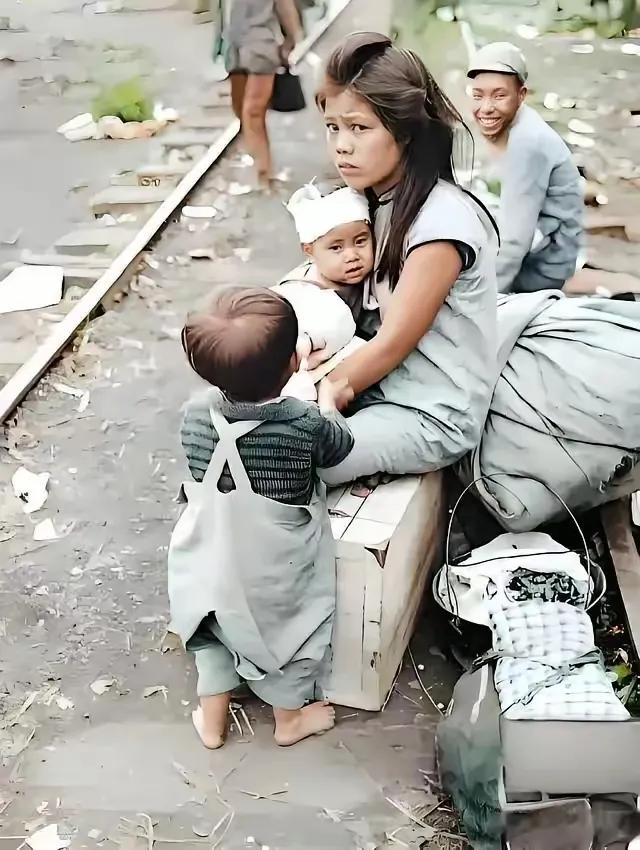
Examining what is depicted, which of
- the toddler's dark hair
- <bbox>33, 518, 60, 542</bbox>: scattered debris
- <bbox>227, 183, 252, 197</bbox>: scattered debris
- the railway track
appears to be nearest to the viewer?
the toddler's dark hair

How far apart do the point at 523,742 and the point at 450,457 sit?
1.77ft

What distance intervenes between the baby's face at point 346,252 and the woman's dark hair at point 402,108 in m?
0.05

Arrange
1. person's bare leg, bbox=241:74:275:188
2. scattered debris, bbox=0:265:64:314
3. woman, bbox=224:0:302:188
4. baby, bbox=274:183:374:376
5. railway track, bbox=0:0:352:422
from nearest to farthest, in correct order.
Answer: baby, bbox=274:183:374:376 → railway track, bbox=0:0:352:422 → woman, bbox=224:0:302:188 → person's bare leg, bbox=241:74:275:188 → scattered debris, bbox=0:265:64:314

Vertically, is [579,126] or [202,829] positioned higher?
[579,126]

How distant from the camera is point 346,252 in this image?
1682 mm

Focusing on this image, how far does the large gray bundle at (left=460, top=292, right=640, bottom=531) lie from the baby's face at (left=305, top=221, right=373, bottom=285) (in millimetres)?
A: 318

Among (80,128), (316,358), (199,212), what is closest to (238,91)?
(199,212)

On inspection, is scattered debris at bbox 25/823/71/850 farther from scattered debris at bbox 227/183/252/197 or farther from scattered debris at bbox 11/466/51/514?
scattered debris at bbox 227/183/252/197

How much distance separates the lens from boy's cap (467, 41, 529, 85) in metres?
2.25

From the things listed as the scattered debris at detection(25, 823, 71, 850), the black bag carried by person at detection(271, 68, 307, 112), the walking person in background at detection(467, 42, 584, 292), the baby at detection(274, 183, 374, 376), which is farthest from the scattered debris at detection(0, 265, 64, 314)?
the scattered debris at detection(25, 823, 71, 850)

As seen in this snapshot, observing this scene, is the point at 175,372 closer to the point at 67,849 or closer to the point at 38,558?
the point at 38,558

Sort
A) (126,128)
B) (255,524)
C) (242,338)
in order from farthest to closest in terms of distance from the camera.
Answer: (126,128) → (255,524) → (242,338)

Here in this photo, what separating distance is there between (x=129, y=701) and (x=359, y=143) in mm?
1015

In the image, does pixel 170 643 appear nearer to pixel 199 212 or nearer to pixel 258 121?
pixel 258 121
